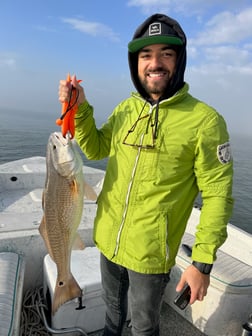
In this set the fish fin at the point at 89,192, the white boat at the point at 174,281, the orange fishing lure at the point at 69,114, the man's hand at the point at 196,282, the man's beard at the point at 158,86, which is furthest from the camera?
the white boat at the point at 174,281

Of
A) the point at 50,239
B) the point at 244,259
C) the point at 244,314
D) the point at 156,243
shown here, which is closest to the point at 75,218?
the point at 50,239

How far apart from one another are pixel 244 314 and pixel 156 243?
79.6 inches

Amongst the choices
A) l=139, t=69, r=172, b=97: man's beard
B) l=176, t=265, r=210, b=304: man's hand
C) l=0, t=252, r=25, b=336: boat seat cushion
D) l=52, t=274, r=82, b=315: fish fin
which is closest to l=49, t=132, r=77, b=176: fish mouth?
l=139, t=69, r=172, b=97: man's beard

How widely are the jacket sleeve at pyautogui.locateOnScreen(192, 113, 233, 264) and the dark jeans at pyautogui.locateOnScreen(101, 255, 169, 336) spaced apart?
458 millimetres

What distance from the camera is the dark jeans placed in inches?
91.4

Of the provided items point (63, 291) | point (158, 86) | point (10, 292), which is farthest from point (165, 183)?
point (10, 292)

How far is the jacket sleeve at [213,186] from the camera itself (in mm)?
2064

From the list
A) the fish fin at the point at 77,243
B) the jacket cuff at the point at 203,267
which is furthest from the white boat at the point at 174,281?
the jacket cuff at the point at 203,267

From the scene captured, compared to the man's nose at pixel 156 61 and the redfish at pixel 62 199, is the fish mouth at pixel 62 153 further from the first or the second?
the man's nose at pixel 156 61

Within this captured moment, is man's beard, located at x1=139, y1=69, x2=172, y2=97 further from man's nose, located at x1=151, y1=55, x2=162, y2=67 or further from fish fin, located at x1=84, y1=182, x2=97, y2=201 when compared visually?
fish fin, located at x1=84, y1=182, x2=97, y2=201

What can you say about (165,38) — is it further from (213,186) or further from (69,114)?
(213,186)

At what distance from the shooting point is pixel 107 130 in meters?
2.71

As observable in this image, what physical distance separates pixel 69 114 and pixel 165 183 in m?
0.84

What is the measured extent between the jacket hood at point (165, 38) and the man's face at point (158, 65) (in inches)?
1.5
